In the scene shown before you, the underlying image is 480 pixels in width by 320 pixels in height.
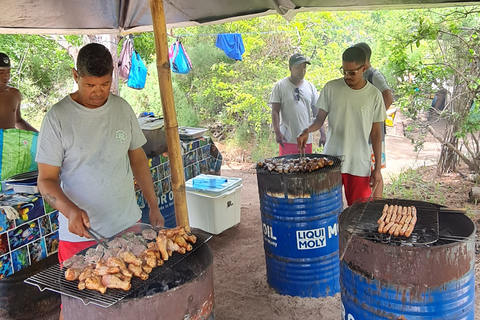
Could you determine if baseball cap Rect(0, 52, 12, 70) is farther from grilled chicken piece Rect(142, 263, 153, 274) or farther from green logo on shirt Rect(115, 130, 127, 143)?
grilled chicken piece Rect(142, 263, 153, 274)

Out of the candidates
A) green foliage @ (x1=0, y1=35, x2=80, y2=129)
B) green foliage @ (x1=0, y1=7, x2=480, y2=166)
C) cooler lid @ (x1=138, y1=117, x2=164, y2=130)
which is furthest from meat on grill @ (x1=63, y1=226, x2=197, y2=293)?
green foliage @ (x1=0, y1=35, x2=80, y2=129)

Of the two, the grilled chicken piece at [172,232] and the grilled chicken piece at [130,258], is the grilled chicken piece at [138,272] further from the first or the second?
the grilled chicken piece at [172,232]

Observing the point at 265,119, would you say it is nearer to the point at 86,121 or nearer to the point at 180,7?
the point at 180,7

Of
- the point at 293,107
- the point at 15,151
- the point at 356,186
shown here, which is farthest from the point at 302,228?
the point at 15,151

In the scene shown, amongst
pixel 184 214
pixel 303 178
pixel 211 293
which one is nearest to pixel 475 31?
pixel 303 178

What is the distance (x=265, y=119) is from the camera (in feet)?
36.3

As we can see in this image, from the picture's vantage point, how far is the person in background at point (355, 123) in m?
4.16

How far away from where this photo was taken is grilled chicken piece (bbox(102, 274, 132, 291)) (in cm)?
207

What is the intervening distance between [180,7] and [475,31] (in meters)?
4.63

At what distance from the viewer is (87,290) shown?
2.06 m

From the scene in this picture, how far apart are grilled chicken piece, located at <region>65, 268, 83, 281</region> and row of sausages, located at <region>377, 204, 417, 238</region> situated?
183 centimetres

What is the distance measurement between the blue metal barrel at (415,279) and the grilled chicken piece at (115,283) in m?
1.27

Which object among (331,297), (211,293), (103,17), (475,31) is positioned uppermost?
(103,17)

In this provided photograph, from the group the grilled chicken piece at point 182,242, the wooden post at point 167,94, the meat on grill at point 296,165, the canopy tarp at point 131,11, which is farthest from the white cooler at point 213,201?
the grilled chicken piece at point 182,242
